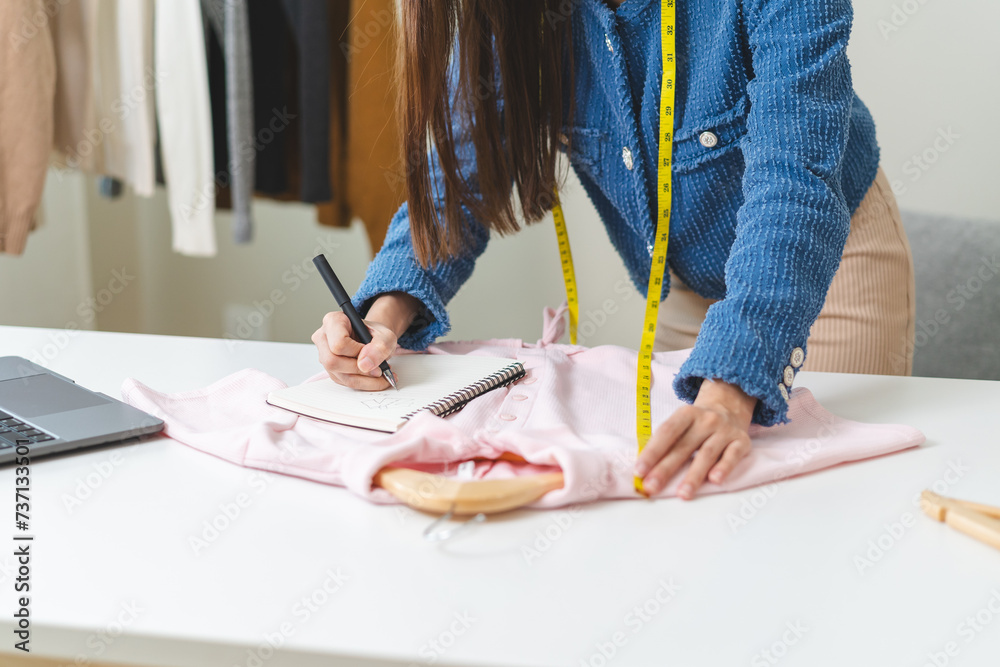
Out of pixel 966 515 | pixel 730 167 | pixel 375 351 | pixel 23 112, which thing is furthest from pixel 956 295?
pixel 23 112

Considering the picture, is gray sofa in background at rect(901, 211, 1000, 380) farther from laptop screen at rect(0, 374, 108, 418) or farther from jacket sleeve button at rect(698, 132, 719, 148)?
laptop screen at rect(0, 374, 108, 418)

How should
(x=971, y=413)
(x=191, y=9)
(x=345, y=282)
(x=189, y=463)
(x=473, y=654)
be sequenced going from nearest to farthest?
1. (x=473, y=654)
2. (x=189, y=463)
3. (x=971, y=413)
4. (x=191, y=9)
5. (x=345, y=282)

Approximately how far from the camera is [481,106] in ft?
3.93

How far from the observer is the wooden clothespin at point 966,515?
25.7 inches

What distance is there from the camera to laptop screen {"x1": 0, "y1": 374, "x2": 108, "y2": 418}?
878mm

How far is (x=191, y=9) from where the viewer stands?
2191 mm

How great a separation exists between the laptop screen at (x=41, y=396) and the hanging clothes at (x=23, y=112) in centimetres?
130

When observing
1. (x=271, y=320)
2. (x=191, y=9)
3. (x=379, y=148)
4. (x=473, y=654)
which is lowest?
Answer: (x=271, y=320)

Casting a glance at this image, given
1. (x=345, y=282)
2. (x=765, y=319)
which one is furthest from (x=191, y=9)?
(x=765, y=319)

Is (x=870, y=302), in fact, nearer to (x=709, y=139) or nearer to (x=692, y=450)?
(x=709, y=139)

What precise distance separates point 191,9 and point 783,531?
82.7 inches

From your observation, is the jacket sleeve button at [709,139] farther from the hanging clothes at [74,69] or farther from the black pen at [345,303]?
the hanging clothes at [74,69]

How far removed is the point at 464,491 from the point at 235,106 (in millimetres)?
1789

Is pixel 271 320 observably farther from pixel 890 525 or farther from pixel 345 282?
pixel 890 525
